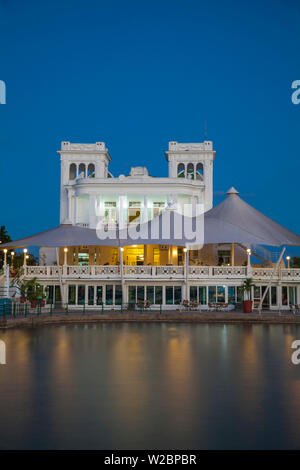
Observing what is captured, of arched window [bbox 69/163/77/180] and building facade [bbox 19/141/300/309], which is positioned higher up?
arched window [bbox 69/163/77/180]

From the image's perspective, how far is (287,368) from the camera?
16156mm

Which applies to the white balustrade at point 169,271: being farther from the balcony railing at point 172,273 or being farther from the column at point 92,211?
the column at point 92,211

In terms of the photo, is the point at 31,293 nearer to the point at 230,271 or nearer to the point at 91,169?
the point at 230,271

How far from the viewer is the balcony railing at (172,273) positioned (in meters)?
37.1

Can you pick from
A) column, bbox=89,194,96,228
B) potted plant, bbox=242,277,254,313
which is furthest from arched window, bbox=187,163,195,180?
potted plant, bbox=242,277,254,313

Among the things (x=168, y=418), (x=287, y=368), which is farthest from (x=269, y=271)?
(x=168, y=418)

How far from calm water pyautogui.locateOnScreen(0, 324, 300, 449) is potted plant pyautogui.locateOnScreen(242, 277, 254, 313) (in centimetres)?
1201

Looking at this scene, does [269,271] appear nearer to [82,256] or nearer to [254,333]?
[254,333]

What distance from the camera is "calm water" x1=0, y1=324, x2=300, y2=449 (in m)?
9.29

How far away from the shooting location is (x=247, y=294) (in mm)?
36219

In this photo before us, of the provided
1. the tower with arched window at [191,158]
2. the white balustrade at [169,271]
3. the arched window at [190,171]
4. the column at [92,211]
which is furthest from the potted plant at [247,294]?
the arched window at [190,171]

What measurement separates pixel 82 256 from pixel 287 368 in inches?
1319

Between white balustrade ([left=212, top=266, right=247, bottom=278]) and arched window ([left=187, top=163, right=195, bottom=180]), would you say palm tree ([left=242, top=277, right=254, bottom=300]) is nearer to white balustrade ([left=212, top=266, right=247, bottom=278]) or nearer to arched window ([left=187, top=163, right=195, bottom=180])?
white balustrade ([left=212, top=266, right=247, bottom=278])

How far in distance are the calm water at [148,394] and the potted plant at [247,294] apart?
12.0 metres
